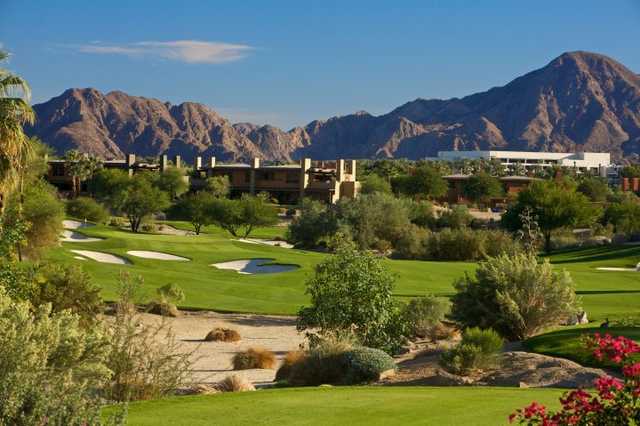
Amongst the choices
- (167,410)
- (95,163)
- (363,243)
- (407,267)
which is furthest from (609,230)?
(167,410)

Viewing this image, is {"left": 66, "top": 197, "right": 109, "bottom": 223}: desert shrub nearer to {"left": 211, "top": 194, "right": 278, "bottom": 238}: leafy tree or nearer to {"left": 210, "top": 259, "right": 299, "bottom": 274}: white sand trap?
{"left": 211, "top": 194, "right": 278, "bottom": 238}: leafy tree

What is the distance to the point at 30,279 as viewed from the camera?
21250mm

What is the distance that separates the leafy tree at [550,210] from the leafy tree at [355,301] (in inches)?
1943

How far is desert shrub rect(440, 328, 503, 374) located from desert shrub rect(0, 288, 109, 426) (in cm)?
779

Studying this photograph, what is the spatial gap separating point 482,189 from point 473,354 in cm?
10832

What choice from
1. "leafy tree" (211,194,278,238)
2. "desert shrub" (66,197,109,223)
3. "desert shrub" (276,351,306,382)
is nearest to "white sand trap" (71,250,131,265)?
"desert shrub" (276,351,306,382)

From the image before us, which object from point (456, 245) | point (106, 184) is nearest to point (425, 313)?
point (456, 245)

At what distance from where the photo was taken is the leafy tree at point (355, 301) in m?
22.8

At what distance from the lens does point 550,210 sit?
239ft

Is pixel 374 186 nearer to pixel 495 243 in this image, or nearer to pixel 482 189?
pixel 482 189

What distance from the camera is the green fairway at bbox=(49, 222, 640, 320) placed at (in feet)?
115

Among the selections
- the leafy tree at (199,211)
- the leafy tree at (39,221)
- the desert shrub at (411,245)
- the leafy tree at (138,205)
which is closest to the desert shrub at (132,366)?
the leafy tree at (39,221)

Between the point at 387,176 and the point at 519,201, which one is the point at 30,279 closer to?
the point at 519,201

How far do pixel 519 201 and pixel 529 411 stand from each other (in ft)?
234
